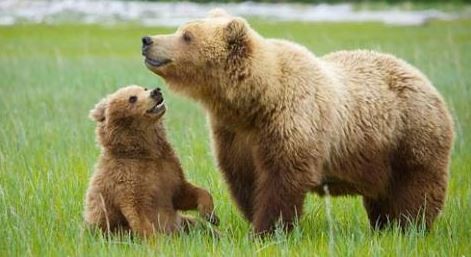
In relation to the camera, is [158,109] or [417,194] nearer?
[158,109]

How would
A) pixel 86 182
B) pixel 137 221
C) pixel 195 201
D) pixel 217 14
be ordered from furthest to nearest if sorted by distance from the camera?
pixel 86 182, pixel 217 14, pixel 195 201, pixel 137 221

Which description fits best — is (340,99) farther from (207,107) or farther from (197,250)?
(197,250)

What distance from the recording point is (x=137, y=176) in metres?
6.15

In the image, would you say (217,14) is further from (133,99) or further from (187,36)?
(133,99)

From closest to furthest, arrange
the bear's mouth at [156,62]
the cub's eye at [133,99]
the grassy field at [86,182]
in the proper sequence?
the grassy field at [86,182] < the bear's mouth at [156,62] < the cub's eye at [133,99]

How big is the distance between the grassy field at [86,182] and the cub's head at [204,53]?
891 millimetres

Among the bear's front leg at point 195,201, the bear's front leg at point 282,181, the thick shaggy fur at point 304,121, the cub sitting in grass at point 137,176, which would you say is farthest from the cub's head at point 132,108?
the bear's front leg at point 282,181

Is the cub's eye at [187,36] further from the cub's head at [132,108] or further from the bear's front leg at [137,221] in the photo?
the bear's front leg at [137,221]

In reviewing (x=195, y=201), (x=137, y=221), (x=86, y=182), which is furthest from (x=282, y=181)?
(x=86, y=182)

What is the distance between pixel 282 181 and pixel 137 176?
0.84m

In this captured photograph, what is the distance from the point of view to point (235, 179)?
20.9 ft

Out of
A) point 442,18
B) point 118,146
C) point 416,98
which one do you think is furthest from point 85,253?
point 442,18

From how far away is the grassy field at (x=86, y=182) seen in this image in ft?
18.1

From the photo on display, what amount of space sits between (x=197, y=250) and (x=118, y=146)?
3.62ft
